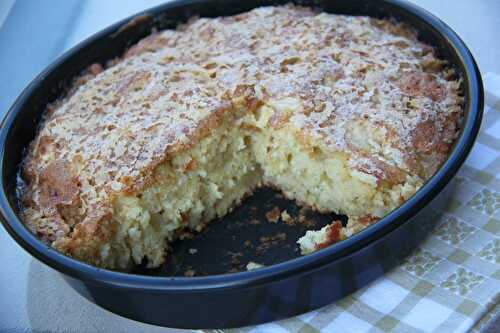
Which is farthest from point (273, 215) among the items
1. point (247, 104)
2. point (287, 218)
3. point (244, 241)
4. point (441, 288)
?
point (441, 288)

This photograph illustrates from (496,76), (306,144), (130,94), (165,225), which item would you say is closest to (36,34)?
(130,94)

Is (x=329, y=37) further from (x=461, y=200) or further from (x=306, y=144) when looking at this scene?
(x=461, y=200)

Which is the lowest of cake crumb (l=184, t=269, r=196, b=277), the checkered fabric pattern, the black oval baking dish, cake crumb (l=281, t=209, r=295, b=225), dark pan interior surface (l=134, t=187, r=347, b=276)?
cake crumb (l=184, t=269, r=196, b=277)

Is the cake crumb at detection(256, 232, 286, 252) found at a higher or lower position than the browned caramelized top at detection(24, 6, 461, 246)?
lower

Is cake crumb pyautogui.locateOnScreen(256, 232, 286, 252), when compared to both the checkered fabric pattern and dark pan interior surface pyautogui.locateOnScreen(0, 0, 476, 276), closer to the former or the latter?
dark pan interior surface pyautogui.locateOnScreen(0, 0, 476, 276)

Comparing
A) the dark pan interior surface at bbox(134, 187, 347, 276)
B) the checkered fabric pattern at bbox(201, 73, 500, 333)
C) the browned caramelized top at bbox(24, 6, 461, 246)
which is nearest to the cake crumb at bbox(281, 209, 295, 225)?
the dark pan interior surface at bbox(134, 187, 347, 276)
